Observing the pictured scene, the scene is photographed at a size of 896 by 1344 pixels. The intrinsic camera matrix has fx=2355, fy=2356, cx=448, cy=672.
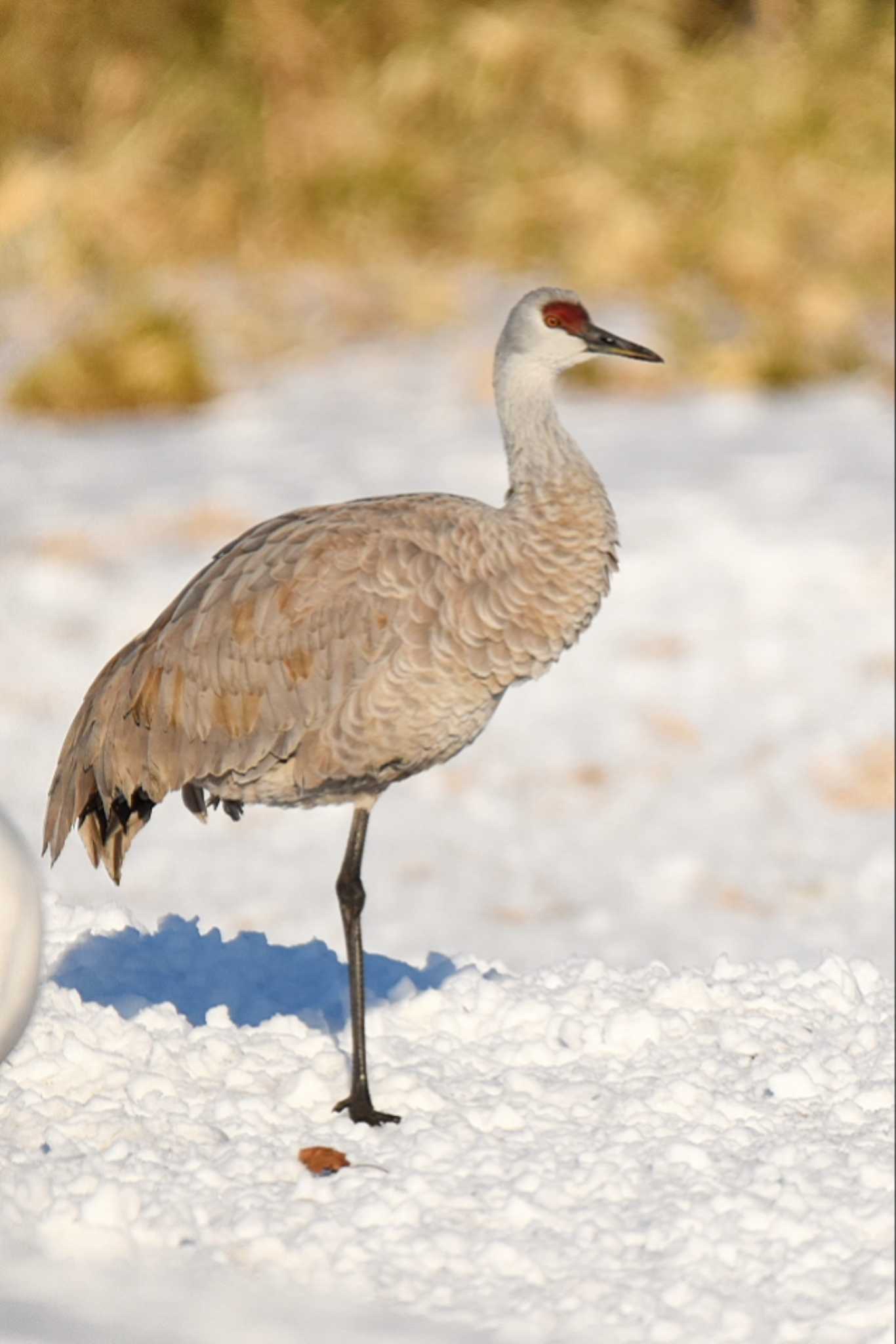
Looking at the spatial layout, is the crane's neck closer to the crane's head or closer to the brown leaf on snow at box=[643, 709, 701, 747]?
the crane's head

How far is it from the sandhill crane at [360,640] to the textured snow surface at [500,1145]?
31 centimetres

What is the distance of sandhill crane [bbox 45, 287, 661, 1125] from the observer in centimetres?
506

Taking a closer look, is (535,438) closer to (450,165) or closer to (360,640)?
Answer: (360,640)

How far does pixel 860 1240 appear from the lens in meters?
4.56

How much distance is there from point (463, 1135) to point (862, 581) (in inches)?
236

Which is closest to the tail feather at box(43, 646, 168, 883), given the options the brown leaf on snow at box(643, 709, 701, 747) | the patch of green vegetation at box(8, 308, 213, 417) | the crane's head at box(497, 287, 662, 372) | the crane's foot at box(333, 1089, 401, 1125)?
the crane's foot at box(333, 1089, 401, 1125)

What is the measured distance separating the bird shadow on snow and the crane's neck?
4.39 ft

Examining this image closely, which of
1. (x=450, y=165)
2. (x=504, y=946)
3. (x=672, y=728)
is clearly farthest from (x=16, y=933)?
(x=450, y=165)

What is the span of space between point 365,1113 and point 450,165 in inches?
487

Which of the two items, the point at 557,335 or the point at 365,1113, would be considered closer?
the point at 365,1113

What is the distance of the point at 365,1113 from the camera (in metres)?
5.04

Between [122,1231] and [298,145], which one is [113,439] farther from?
[122,1231]

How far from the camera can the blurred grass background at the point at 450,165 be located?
1472 centimetres

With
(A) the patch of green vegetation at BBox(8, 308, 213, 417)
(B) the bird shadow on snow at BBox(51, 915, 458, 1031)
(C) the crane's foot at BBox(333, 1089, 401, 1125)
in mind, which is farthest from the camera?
(A) the patch of green vegetation at BBox(8, 308, 213, 417)
